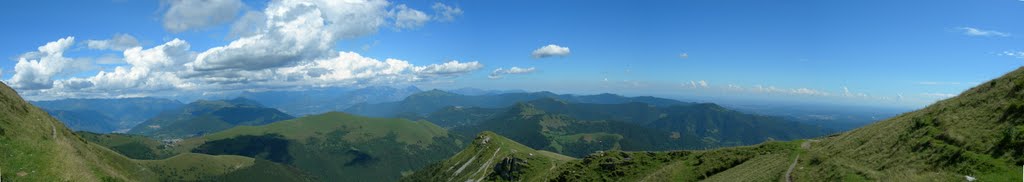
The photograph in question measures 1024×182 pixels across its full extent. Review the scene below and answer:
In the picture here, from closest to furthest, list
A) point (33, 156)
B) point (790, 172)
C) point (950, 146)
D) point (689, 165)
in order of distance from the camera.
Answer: point (950, 146) < point (790, 172) < point (33, 156) < point (689, 165)

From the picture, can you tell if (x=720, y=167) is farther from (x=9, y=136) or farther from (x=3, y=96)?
(x=3, y=96)

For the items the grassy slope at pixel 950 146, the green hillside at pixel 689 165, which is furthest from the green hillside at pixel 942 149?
the green hillside at pixel 689 165

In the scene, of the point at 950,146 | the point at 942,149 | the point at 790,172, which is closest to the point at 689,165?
the point at 790,172

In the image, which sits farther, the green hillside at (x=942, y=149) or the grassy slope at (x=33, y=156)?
the grassy slope at (x=33, y=156)

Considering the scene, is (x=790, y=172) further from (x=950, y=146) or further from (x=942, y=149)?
(x=950, y=146)

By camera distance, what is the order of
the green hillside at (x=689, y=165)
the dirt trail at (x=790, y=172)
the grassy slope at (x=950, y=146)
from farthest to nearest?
the green hillside at (x=689, y=165)
the dirt trail at (x=790, y=172)
the grassy slope at (x=950, y=146)

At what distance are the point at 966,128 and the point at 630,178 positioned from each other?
91.7 metres

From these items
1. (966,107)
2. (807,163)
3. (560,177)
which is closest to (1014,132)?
(966,107)

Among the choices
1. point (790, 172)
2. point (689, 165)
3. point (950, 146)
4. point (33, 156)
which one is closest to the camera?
point (950, 146)

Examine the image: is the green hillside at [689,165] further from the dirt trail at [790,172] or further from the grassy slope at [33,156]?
the grassy slope at [33,156]

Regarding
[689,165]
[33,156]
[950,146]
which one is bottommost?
[689,165]

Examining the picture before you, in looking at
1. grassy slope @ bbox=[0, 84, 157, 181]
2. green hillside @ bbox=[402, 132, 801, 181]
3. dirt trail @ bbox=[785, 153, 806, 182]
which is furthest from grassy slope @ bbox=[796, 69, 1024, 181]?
grassy slope @ bbox=[0, 84, 157, 181]

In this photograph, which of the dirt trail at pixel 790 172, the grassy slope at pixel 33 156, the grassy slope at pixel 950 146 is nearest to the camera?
the grassy slope at pixel 950 146

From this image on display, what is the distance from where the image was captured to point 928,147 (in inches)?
1453
